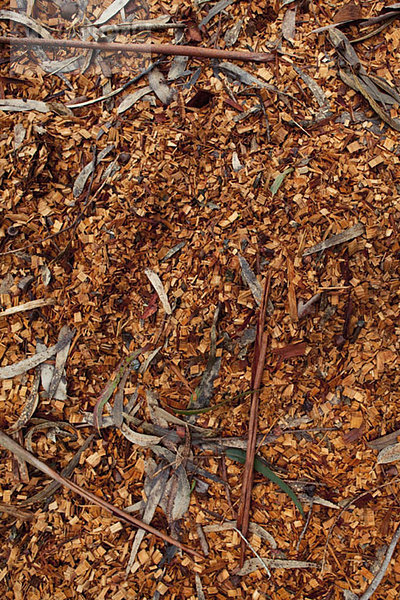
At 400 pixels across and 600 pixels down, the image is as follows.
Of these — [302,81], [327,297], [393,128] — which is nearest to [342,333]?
[327,297]

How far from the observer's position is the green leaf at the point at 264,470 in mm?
1500

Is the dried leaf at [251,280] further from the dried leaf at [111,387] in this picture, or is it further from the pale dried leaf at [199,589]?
the pale dried leaf at [199,589]

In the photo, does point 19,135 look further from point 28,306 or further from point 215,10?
point 215,10

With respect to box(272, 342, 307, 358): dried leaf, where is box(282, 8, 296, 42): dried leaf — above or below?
above

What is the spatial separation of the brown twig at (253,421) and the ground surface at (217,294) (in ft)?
0.08

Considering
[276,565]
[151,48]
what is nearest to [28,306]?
[151,48]

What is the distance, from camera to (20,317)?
63.5 inches

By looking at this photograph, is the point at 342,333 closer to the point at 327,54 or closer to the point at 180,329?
the point at 180,329

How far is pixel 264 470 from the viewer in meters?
1.51

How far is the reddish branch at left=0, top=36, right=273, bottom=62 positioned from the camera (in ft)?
5.29

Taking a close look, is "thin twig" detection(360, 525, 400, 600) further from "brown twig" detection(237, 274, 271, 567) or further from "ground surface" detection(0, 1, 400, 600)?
"brown twig" detection(237, 274, 271, 567)

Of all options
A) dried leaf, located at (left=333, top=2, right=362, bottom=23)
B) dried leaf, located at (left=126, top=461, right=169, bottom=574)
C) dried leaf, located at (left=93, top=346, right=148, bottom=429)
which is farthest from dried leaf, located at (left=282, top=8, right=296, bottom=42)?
dried leaf, located at (left=126, top=461, right=169, bottom=574)

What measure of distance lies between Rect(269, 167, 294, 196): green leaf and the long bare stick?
1066 mm

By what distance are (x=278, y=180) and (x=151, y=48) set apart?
23.9 inches
